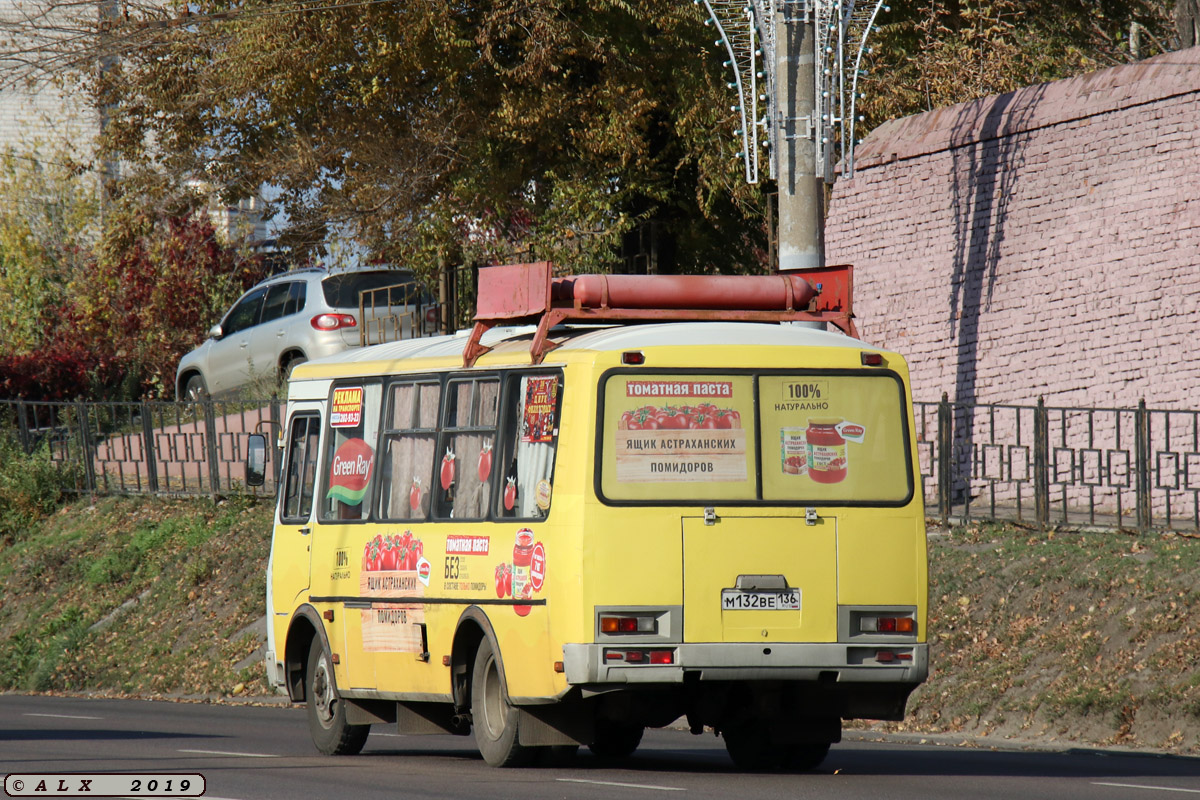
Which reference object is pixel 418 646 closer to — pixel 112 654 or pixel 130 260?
pixel 112 654

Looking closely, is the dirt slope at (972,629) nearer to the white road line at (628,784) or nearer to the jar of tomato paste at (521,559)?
the white road line at (628,784)

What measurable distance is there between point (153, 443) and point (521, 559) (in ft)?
54.8

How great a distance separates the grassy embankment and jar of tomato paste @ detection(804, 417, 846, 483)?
152 inches

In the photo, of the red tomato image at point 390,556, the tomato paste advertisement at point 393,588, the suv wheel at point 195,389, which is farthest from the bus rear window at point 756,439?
the suv wheel at point 195,389

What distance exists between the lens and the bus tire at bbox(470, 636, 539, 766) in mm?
11242

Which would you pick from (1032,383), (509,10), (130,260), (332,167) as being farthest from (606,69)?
(130,260)

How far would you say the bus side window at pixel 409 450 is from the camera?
12.1m

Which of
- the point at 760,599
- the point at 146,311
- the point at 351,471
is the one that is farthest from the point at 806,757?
the point at 146,311

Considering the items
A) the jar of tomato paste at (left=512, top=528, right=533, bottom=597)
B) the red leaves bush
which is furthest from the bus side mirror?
the red leaves bush

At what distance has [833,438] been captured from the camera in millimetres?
10883

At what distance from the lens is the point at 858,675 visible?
10539mm

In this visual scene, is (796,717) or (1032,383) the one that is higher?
(1032,383)

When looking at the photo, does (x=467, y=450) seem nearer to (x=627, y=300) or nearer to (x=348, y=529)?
(x=627, y=300)

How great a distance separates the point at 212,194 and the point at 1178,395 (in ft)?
59.9
